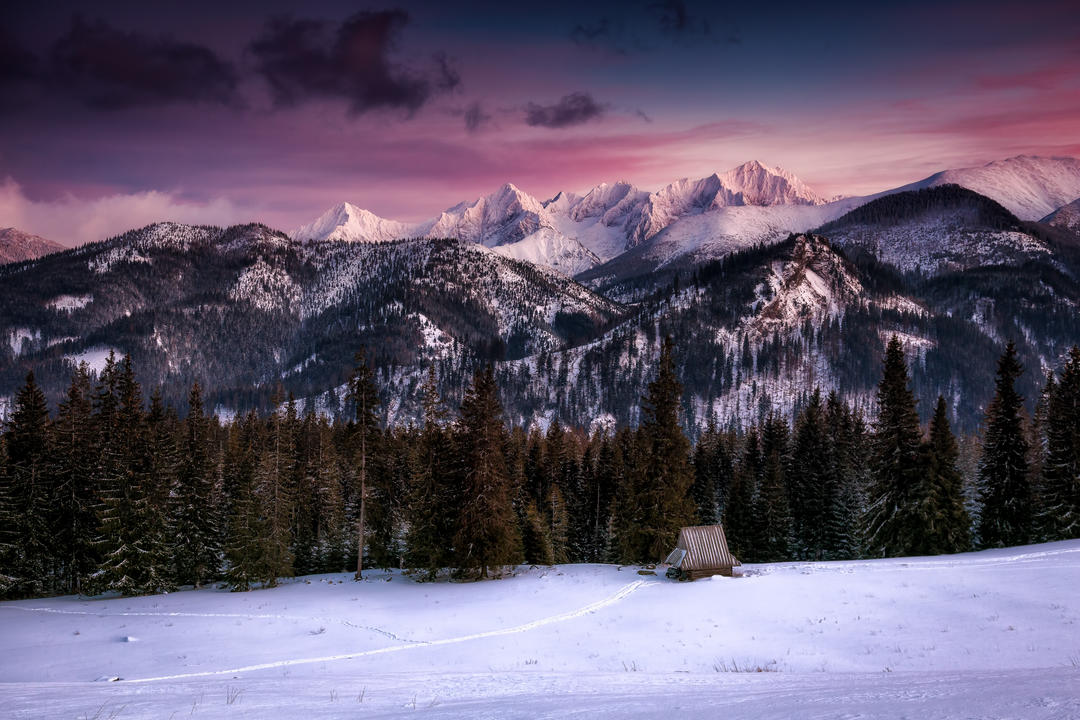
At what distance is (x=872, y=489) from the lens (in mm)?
49500

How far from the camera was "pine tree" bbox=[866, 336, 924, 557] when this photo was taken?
45125mm

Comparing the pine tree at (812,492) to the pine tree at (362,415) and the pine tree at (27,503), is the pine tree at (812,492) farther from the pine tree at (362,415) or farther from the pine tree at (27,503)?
the pine tree at (27,503)

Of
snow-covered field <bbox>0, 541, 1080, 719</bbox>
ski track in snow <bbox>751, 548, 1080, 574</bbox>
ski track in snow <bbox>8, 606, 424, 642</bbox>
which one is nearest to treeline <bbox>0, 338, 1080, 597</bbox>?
snow-covered field <bbox>0, 541, 1080, 719</bbox>

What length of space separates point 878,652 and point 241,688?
60.9 feet

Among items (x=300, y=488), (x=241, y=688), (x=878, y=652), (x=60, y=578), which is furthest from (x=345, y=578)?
(x=878, y=652)

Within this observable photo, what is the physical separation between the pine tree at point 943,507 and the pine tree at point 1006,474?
2981mm

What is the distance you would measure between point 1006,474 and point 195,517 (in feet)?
195

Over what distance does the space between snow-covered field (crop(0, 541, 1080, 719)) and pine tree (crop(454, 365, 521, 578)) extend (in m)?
2.21

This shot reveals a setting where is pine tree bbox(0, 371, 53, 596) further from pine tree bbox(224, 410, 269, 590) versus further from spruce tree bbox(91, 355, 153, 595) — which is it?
pine tree bbox(224, 410, 269, 590)

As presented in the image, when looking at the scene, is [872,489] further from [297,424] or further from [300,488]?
[297,424]

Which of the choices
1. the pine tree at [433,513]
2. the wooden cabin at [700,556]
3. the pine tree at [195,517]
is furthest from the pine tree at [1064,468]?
the pine tree at [195,517]

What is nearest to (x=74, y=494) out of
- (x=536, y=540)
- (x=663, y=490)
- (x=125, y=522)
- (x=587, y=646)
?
(x=125, y=522)

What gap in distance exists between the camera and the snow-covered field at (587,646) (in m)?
10.9

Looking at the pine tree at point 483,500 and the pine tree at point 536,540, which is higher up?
the pine tree at point 483,500
